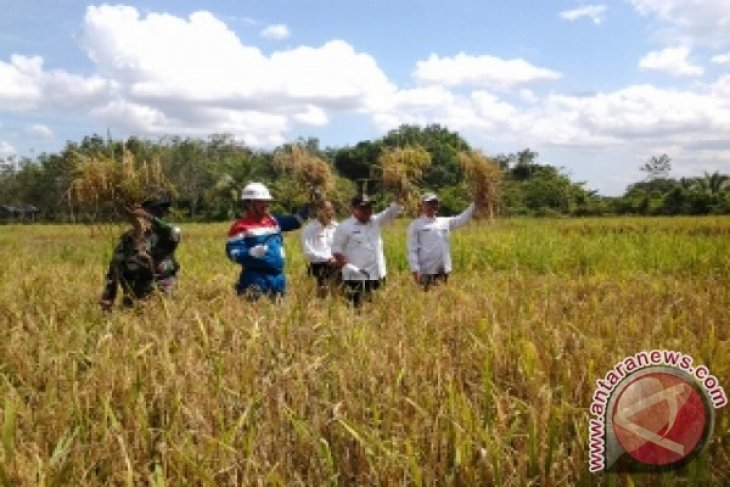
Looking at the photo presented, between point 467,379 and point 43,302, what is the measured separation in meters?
3.57

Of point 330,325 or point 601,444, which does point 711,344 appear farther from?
point 330,325

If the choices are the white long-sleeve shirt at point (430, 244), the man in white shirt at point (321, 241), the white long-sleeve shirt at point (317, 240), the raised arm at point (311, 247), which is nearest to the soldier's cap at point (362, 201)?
the man in white shirt at point (321, 241)

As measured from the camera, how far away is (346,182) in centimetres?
657

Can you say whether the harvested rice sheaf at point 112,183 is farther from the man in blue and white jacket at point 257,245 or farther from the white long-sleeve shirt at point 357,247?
the white long-sleeve shirt at point 357,247

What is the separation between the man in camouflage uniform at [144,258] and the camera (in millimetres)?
4391

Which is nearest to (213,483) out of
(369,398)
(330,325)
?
(369,398)

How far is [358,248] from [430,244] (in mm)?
920

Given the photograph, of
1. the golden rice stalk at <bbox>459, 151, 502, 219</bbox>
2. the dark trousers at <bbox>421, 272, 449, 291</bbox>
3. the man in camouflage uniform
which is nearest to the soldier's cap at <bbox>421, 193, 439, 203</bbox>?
the golden rice stalk at <bbox>459, 151, 502, 219</bbox>

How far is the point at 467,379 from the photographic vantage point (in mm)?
2871

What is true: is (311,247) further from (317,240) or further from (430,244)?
(430,244)

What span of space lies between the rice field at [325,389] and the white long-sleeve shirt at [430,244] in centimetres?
136

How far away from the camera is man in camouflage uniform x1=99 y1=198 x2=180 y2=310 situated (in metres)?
4.39

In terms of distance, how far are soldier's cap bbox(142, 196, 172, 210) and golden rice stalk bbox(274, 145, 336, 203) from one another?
4.17 feet

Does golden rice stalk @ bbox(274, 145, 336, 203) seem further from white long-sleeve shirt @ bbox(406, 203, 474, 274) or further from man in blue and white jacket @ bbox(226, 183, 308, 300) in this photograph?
white long-sleeve shirt @ bbox(406, 203, 474, 274)
